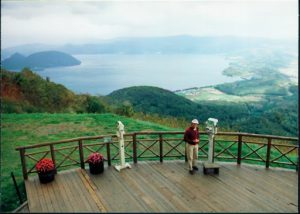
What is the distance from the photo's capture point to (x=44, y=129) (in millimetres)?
18656

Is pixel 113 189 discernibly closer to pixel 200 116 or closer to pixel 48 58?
pixel 200 116

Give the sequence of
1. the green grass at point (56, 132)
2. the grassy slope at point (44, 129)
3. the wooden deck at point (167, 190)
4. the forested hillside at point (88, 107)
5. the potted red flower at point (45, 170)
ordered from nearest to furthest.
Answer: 1. the wooden deck at point (167, 190)
2. the potted red flower at point (45, 170)
3. the green grass at point (56, 132)
4. the grassy slope at point (44, 129)
5. the forested hillside at point (88, 107)

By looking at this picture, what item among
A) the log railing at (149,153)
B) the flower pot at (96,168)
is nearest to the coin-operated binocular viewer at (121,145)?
the log railing at (149,153)

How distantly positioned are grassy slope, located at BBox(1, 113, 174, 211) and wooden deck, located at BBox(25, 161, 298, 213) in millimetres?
4589

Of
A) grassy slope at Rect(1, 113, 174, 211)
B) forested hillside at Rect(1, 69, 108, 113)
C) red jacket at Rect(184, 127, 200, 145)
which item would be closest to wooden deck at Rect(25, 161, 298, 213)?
red jacket at Rect(184, 127, 200, 145)

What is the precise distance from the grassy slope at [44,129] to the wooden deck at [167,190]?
459 cm

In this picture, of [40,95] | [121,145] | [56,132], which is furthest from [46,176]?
[40,95]

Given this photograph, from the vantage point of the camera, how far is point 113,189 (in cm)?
836

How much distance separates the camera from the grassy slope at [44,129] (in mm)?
14231

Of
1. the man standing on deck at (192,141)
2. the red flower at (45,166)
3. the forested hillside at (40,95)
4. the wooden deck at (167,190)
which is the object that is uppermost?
the forested hillside at (40,95)

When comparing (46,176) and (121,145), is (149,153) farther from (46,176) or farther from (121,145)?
(46,176)

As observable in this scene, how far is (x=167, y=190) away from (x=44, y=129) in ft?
42.1

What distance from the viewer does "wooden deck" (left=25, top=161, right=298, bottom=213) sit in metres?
7.38

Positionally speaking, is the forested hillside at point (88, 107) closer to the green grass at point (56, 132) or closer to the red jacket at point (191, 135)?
the green grass at point (56, 132)
